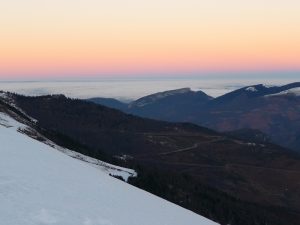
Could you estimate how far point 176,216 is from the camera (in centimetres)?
1906

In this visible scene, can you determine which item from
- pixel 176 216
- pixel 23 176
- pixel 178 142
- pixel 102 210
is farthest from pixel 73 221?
pixel 178 142

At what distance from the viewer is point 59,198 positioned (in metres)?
14.4

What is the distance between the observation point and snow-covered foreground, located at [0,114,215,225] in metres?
12.1

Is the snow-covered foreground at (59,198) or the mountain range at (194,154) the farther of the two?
the mountain range at (194,154)

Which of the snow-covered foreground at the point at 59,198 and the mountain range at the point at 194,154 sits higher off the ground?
the snow-covered foreground at the point at 59,198

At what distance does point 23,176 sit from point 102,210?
2749 millimetres

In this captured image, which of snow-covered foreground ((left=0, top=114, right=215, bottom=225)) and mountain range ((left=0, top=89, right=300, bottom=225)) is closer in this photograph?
snow-covered foreground ((left=0, top=114, right=215, bottom=225))

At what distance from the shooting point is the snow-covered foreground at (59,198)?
12.1 m

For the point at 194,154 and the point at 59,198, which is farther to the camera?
the point at 194,154

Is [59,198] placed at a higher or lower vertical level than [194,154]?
higher

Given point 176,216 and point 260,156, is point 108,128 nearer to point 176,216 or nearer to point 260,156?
point 260,156

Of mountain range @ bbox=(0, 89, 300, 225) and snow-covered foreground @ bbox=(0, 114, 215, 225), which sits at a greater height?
snow-covered foreground @ bbox=(0, 114, 215, 225)

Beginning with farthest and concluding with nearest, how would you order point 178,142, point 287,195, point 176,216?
point 178,142, point 287,195, point 176,216

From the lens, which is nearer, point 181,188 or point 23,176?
point 23,176
